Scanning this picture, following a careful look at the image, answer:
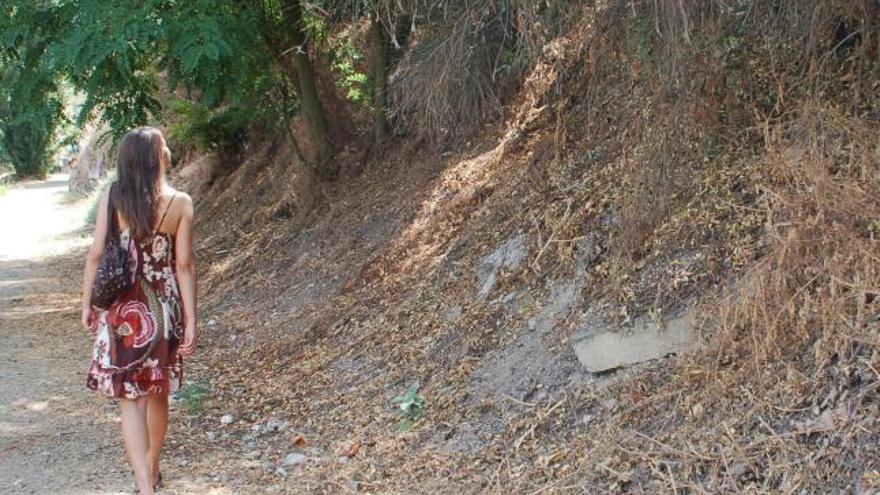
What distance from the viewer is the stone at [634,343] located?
5159 mm

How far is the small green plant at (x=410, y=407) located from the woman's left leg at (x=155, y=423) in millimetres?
1440

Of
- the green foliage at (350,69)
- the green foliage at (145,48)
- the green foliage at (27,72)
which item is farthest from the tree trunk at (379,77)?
the green foliage at (27,72)

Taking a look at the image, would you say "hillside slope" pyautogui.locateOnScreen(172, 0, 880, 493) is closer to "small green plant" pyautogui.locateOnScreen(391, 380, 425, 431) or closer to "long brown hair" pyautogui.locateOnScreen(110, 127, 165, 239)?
"small green plant" pyautogui.locateOnScreen(391, 380, 425, 431)

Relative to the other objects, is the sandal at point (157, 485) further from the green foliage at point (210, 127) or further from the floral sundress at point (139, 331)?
the green foliage at point (210, 127)

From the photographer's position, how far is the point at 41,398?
7.71m

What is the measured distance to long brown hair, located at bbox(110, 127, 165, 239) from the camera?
4977mm

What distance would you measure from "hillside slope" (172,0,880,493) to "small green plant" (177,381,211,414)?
0.14m

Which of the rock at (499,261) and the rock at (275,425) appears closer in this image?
the rock at (275,425)

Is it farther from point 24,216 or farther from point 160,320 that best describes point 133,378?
point 24,216

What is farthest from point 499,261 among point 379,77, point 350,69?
point 350,69

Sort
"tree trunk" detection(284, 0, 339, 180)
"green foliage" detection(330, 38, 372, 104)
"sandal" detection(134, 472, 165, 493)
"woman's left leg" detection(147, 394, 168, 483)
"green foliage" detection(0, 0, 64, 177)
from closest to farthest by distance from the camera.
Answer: "woman's left leg" detection(147, 394, 168, 483), "sandal" detection(134, 472, 165, 493), "green foliage" detection(0, 0, 64, 177), "green foliage" detection(330, 38, 372, 104), "tree trunk" detection(284, 0, 339, 180)

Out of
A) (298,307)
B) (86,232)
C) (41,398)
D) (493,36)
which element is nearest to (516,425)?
(493,36)

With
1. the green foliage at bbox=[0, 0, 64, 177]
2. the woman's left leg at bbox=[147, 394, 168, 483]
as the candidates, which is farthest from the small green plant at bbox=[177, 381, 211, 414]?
the green foliage at bbox=[0, 0, 64, 177]

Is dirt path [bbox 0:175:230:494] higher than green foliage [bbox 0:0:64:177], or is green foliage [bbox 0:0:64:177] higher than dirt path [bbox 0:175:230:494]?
green foliage [bbox 0:0:64:177]
